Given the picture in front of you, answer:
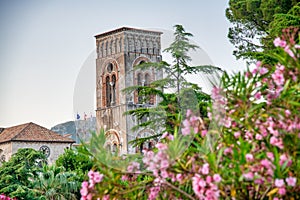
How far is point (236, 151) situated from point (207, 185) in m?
0.25

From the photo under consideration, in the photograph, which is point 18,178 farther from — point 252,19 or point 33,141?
point 33,141

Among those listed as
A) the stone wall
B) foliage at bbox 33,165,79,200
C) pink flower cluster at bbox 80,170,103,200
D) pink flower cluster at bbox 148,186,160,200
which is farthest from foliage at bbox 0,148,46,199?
the stone wall

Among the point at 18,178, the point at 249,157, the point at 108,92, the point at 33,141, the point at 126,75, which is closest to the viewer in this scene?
the point at 249,157

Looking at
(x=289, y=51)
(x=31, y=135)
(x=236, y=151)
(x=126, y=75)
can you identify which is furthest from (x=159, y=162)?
(x=31, y=135)

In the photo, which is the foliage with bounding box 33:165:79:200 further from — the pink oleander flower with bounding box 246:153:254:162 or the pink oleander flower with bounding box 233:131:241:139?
the pink oleander flower with bounding box 246:153:254:162

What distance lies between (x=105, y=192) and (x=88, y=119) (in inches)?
65.2

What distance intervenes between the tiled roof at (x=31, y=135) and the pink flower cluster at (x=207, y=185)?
3596 centimetres

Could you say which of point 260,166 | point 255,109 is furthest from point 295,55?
point 260,166

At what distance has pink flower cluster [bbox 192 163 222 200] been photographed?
3723 millimetres

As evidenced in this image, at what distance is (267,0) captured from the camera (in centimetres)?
1756

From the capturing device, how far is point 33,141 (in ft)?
129

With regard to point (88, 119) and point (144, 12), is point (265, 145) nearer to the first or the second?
point (88, 119)

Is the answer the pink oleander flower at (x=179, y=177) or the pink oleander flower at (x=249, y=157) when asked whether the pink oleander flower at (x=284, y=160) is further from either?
the pink oleander flower at (x=179, y=177)

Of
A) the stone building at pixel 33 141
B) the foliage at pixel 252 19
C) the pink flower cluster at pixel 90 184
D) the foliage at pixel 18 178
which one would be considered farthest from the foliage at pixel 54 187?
the stone building at pixel 33 141
